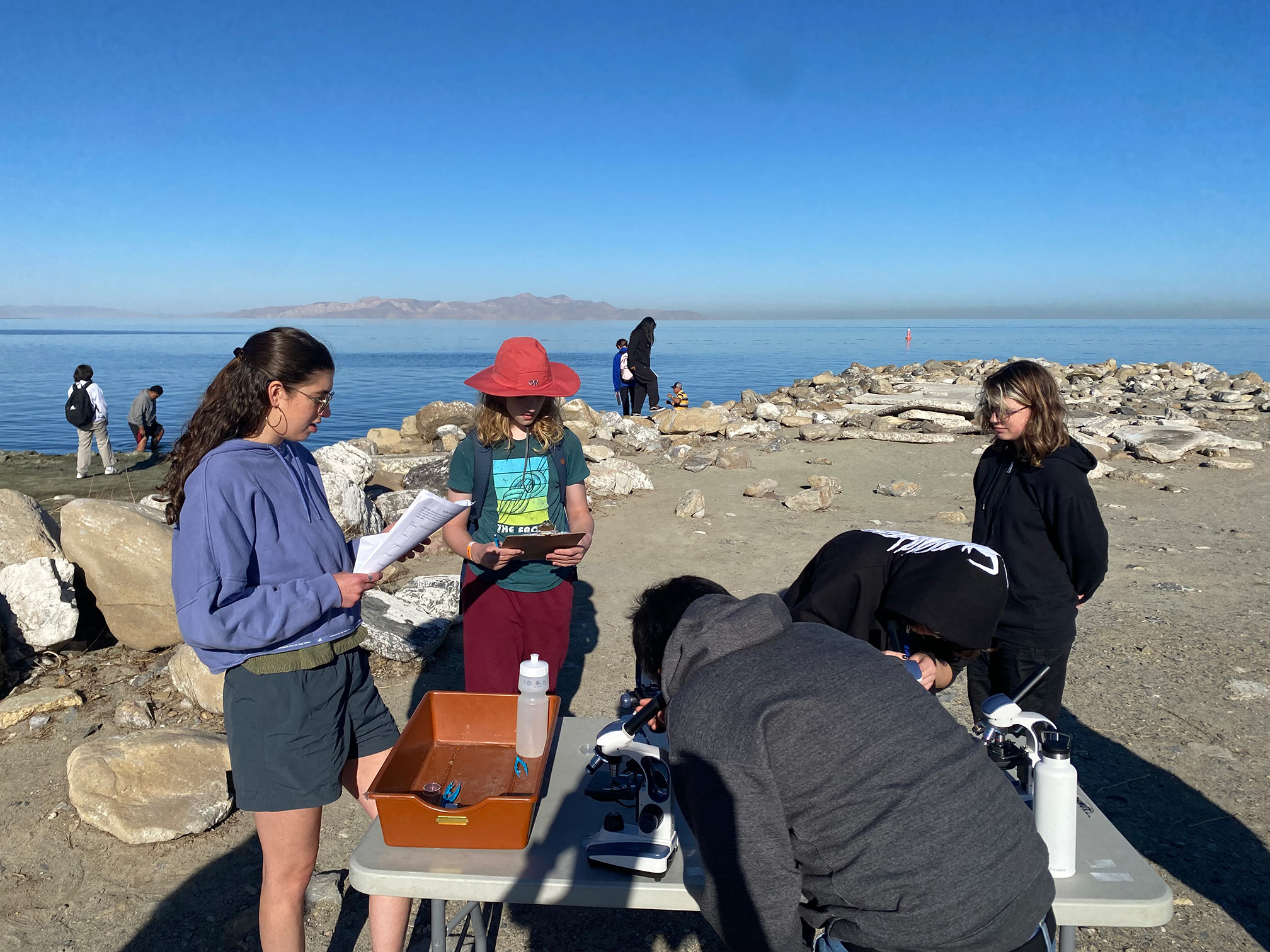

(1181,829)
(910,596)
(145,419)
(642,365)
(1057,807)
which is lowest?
(1181,829)

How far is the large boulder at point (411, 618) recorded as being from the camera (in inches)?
206

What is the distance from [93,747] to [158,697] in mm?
1098

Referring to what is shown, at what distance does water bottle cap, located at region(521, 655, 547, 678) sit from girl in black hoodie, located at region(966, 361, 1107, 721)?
189 cm

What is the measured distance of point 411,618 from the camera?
5438 mm

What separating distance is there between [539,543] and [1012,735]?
1727mm

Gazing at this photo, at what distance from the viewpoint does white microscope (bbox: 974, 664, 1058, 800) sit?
2.23 m

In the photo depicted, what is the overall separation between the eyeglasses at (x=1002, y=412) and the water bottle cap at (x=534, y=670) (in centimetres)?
205

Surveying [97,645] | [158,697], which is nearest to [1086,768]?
[158,697]

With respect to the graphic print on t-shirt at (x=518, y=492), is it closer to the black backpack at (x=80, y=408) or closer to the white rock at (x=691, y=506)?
the white rock at (x=691, y=506)

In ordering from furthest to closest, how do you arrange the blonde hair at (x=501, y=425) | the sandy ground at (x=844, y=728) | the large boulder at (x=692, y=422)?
the large boulder at (x=692, y=422) < the blonde hair at (x=501, y=425) < the sandy ground at (x=844, y=728)

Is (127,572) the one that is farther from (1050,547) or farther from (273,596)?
(1050,547)

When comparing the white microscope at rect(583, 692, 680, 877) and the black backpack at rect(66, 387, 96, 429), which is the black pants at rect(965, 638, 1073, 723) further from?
the black backpack at rect(66, 387, 96, 429)

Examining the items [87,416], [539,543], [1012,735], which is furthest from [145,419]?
[1012,735]

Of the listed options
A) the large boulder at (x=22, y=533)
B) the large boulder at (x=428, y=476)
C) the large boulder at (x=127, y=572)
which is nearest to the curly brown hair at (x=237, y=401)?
the large boulder at (x=127, y=572)
